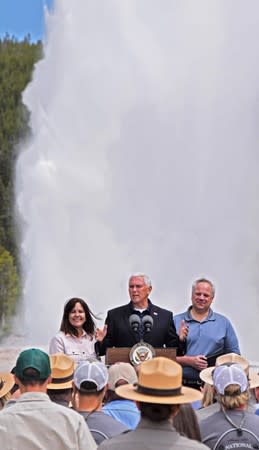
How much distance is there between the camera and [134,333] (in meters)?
7.11

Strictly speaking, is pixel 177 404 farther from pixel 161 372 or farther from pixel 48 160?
pixel 48 160

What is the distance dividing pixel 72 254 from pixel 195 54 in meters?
6.75

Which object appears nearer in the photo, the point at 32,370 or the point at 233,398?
the point at 32,370

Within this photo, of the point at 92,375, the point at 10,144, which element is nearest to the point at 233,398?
the point at 92,375

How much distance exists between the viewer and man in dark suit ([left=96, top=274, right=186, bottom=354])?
7094 millimetres

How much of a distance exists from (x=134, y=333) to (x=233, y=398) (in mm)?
2800

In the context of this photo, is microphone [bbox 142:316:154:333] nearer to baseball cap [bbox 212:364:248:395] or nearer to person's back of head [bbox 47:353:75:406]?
person's back of head [bbox 47:353:75:406]

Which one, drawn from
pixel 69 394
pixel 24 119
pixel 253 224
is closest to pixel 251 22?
pixel 253 224

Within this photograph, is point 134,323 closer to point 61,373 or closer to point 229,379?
Answer: point 61,373

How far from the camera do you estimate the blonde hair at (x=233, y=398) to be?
14.3ft

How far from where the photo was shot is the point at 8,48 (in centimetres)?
4359

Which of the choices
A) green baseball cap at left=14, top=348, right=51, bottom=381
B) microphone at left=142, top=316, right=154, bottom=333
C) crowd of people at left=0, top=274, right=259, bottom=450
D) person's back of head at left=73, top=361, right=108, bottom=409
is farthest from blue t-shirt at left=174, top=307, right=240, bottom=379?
green baseball cap at left=14, top=348, right=51, bottom=381

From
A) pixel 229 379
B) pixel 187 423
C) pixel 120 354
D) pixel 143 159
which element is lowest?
pixel 187 423

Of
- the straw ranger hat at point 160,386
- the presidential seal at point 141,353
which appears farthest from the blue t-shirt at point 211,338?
the straw ranger hat at point 160,386
